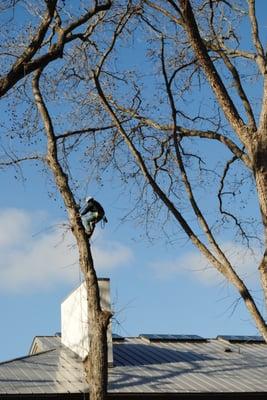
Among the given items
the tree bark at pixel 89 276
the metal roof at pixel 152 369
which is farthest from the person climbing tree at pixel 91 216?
the metal roof at pixel 152 369

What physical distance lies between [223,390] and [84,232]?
15.4ft

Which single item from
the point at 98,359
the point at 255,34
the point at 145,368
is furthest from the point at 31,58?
the point at 145,368

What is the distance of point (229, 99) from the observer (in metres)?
10.9

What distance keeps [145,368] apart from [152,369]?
0.51ft

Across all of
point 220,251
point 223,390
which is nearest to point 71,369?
point 223,390

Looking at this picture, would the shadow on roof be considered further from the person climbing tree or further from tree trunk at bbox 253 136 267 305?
tree trunk at bbox 253 136 267 305

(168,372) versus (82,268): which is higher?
(82,268)

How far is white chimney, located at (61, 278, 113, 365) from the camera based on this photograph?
17375mm

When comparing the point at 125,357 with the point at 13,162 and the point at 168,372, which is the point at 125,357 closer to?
the point at 168,372

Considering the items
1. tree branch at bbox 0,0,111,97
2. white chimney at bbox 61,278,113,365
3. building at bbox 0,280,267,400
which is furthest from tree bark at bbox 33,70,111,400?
white chimney at bbox 61,278,113,365

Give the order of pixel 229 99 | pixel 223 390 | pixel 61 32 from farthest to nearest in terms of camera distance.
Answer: pixel 223 390 → pixel 61 32 → pixel 229 99

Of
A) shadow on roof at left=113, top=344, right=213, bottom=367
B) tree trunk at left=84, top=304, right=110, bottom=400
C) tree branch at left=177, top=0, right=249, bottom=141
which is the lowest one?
tree trunk at left=84, top=304, right=110, bottom=400

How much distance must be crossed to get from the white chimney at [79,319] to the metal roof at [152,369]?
25 cm

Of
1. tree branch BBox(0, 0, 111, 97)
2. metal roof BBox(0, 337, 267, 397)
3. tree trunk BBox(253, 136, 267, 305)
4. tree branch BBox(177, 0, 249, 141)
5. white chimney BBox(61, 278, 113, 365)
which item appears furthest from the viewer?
white chimney BBox(61, 278, 113, 365)
